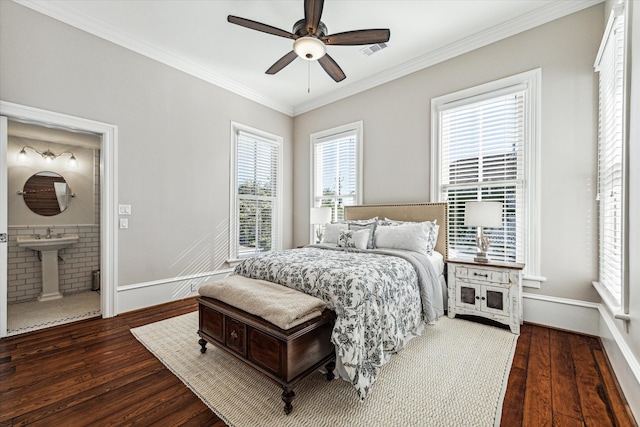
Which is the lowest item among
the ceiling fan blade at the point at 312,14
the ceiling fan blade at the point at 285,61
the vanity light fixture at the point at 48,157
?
the vanity light fixture at the point at 48,157

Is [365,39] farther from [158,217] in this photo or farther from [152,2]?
[158,217]

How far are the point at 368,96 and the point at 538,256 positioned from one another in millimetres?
3166

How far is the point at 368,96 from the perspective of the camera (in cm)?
438

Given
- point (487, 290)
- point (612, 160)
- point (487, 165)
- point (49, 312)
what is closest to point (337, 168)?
point (487, 165)

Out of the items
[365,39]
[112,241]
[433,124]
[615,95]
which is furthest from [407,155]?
[112,241]

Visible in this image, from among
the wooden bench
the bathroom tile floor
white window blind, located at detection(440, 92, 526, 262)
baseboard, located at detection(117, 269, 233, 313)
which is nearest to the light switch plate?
baseboard, located at detection(117, 269, 233, 313)

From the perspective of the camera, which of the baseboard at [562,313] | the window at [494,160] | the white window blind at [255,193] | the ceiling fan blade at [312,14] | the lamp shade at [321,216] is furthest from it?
the white window blind at [255,193]

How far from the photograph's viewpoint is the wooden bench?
5.38 feet

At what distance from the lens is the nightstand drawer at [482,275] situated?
276 cm

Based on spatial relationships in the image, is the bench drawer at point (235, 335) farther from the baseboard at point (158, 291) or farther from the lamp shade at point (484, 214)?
the lamp shade at point (484, 214)

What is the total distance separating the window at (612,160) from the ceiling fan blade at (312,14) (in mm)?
2184

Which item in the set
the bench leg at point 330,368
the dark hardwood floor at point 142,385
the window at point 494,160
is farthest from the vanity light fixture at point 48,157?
the window at point 494,160

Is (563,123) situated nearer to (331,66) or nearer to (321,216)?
(331,66)

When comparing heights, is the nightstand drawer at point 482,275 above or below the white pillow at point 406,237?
below
